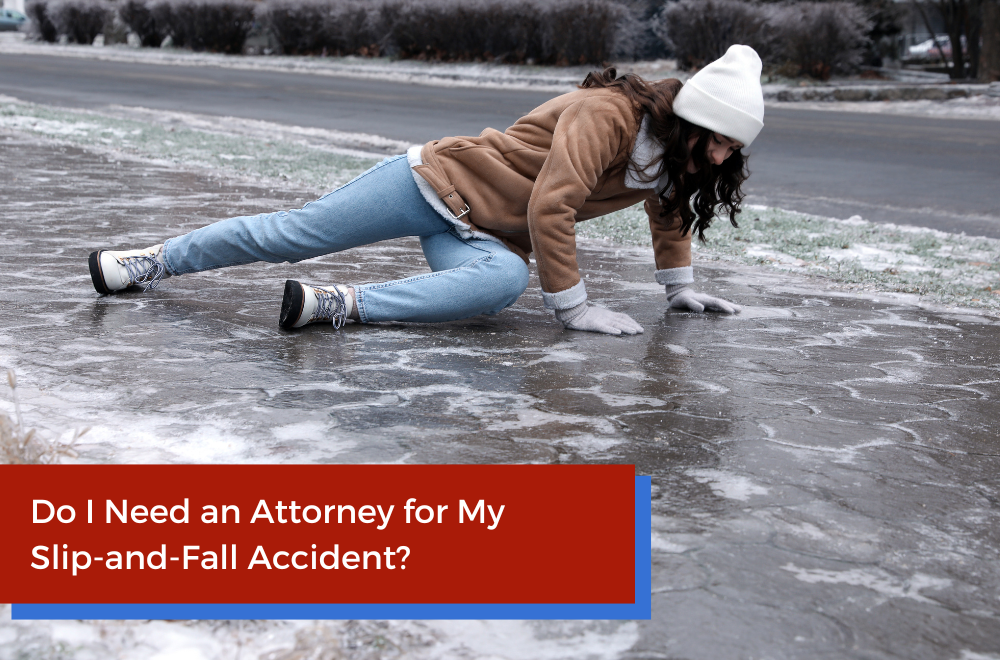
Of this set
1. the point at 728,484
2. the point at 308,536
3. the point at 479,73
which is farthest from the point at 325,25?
the point at 308,536

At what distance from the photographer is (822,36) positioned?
2028 centimetres

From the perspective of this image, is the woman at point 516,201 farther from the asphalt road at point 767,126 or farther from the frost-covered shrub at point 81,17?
the frost-covered shrub at point 81,17

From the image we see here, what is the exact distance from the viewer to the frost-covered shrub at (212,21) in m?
29.6

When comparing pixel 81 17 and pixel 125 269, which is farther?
pixel 81 17

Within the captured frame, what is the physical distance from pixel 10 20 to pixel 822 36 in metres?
35.9

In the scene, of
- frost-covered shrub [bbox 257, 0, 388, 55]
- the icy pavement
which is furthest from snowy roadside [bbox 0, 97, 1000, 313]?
frost-covered shrub [bbox 257, 0, 388, 55]

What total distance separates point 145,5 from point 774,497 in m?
33.0

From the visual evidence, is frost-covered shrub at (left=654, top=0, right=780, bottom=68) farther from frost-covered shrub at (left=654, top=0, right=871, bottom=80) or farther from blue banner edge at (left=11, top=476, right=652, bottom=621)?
blue banner edge at (left=11, top=476, right=652, bottom=621)

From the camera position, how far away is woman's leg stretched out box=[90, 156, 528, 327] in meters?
3.61

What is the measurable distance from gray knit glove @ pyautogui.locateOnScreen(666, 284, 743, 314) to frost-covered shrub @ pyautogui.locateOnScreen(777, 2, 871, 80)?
691 inches

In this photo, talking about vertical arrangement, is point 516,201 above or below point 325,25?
below

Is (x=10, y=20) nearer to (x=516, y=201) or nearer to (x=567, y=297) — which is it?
(x=516, y=201)

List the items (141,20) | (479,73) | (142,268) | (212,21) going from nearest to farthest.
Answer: (142,268), (479,73), (212,21), (141,20)

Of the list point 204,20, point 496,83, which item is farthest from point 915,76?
point 204,20
